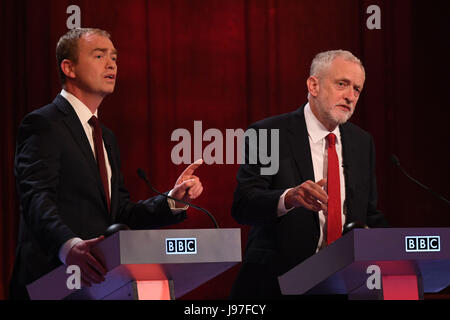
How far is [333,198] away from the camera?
286 centimetres

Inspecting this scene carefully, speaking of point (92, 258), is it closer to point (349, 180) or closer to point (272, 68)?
point (349, 180)

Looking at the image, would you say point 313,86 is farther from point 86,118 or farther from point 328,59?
point 86,118

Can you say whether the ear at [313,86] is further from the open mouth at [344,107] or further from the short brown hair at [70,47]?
the short brown hair at [70,47]

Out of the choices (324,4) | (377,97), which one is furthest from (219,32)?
(377,97)

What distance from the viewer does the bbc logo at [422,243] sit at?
2.04 m

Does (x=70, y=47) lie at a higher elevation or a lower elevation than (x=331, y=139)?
higher

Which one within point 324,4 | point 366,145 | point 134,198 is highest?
point 324,4

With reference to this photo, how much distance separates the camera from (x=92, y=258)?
1.97 m

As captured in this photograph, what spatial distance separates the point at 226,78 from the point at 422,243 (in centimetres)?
236

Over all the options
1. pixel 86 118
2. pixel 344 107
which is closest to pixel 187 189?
pixel 86 118

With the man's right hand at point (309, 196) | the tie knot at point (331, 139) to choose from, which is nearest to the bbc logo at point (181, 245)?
the man's right hand at point (309, 196)

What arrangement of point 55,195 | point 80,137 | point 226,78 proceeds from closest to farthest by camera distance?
point 55,195 → point 80,137 → point 226,78

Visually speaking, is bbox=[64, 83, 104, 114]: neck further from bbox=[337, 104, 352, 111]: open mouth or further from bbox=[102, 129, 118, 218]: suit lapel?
bbox=[337, 104, 352, 111]: open mouth
